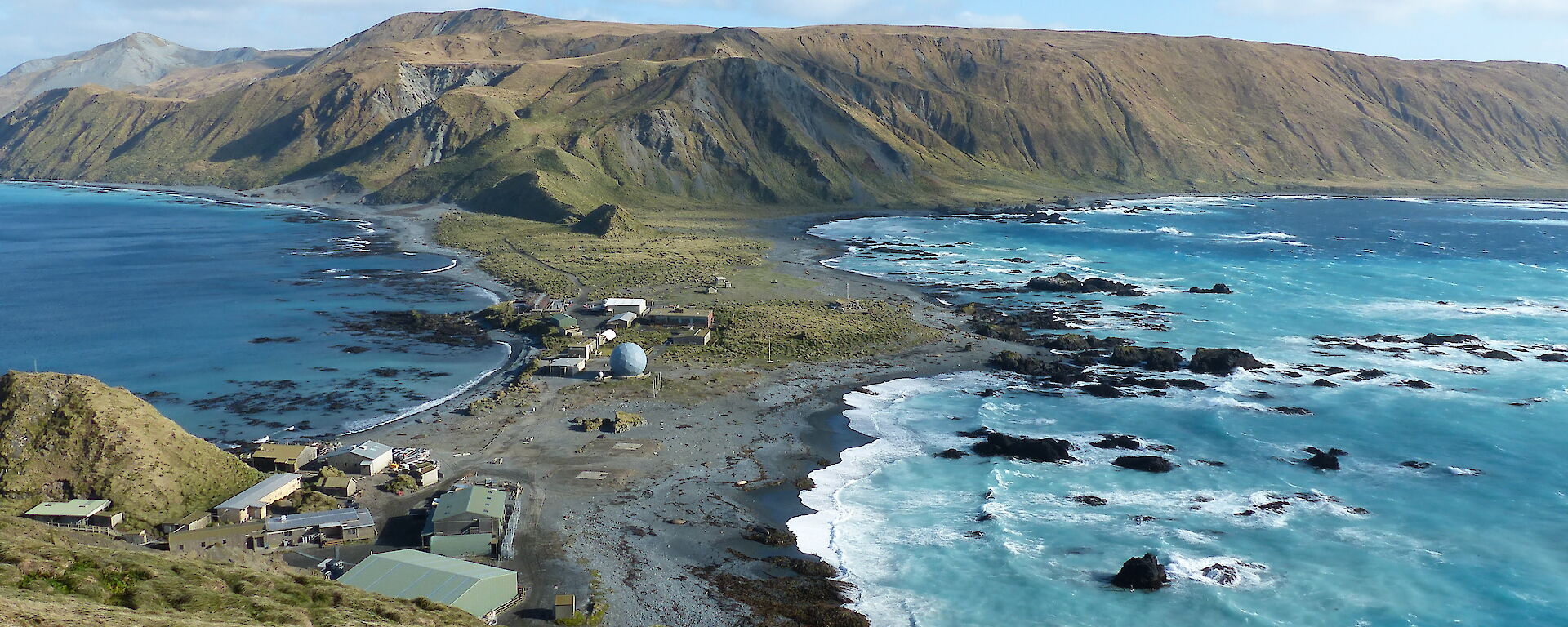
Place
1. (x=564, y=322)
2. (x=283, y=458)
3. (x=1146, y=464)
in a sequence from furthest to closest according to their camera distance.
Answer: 1. (x=564, y=322)
2. (x=1146, y=464)
3. (x=283, y=458)

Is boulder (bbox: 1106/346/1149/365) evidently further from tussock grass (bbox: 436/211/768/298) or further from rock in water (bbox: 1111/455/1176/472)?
tussock grass (bbox: 436/211/768/298)

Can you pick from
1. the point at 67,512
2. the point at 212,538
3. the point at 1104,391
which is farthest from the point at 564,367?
the point at 1104,391

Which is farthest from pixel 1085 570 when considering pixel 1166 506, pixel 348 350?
pixel 348 350

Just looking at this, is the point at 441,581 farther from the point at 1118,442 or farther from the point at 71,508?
the point at 1118,442

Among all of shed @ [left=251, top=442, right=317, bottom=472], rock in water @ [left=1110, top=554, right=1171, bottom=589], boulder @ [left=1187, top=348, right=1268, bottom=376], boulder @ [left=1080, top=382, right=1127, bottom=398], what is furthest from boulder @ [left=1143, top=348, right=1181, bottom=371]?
shed @ [left=251, top=442, right=317, bottom=472]

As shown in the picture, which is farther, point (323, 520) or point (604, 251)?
point (604, 251)

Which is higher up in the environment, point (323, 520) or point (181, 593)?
point (181, 593)
